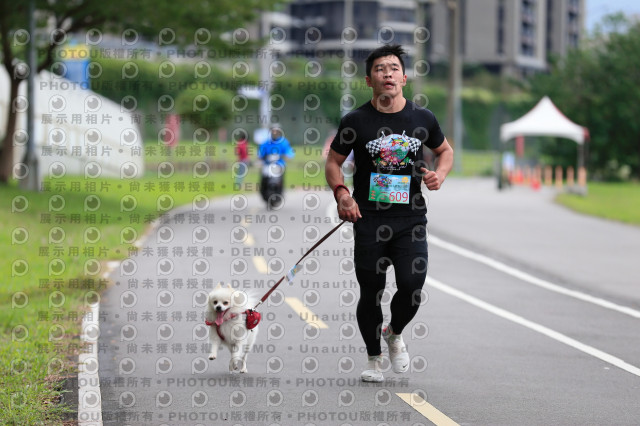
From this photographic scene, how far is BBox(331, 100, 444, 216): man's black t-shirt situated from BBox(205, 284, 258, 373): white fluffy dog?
1.03 metres

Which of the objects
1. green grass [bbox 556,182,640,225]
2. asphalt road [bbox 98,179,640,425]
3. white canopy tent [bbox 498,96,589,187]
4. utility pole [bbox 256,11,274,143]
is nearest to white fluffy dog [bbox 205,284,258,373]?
asphalt road [bbox 98,179,640,425]

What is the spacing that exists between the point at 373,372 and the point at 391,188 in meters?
1.30

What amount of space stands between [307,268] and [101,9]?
43.4ft

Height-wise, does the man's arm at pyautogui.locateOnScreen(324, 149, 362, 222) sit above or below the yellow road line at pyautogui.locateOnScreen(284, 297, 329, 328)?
above

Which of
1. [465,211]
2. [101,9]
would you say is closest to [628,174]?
[465,211]

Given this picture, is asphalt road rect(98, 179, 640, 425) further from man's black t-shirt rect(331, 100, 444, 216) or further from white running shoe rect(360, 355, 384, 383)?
man's black t-shirt rect(331, 100, 444, 216)

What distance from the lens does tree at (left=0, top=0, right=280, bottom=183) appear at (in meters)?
27.0

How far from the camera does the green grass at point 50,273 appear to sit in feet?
25.3

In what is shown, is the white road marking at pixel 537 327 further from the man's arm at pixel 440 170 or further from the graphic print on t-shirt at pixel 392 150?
the graphic print on t-shirt at pixel 392 150

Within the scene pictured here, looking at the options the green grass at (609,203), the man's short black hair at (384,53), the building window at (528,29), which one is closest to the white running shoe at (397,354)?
the man's short black hair at (384,53)

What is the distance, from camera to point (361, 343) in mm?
9672

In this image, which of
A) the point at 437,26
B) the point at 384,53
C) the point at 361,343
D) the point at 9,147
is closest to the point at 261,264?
the point at 361,343

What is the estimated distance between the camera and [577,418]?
7066mm

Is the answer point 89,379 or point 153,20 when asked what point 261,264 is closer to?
point 89,379
